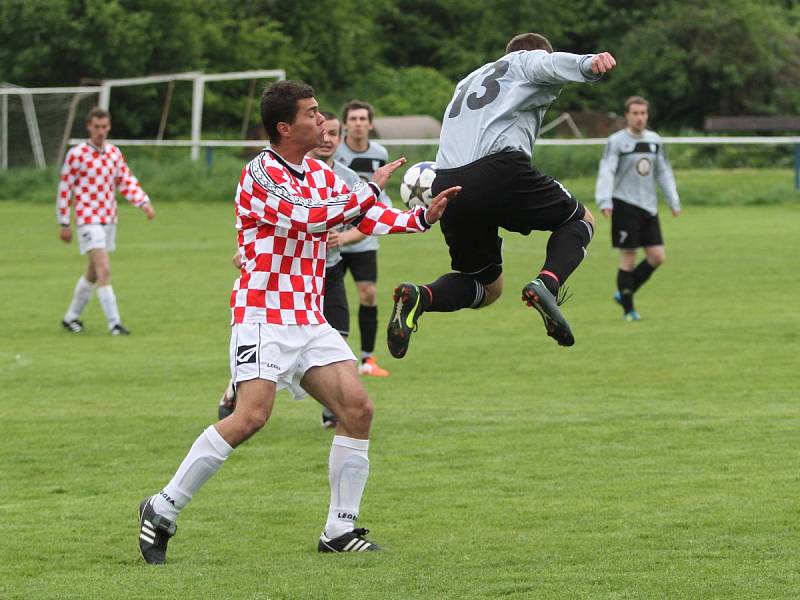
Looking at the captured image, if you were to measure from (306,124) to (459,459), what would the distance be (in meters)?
3.15

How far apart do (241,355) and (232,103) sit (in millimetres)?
38205

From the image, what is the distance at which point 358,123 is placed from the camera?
11047mm

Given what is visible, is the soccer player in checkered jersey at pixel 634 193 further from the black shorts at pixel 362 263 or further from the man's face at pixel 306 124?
the man's face at pixel 306 124

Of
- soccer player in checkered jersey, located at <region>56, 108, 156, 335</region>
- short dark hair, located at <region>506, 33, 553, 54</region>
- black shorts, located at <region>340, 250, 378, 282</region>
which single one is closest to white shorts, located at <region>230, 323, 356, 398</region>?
short dark hair, located at <region>506, 33, 553, 54</region>

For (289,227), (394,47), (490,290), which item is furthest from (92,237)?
(394,47)

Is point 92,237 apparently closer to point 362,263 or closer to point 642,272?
point 362,263

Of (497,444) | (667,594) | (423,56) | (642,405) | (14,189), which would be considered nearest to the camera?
(667,594)

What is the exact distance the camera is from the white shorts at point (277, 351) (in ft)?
21.2

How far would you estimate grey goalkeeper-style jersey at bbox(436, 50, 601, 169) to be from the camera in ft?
22.7

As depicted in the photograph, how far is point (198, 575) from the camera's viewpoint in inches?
246

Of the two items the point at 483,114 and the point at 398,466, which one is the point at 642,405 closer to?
the point at 398,466

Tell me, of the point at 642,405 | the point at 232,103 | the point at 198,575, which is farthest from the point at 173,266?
the point at 232,103

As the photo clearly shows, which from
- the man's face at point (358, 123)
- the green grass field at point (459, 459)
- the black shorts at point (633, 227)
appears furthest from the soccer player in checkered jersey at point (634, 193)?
the man's face at point (358, 123)

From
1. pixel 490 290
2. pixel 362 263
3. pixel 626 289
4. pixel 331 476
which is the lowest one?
pixel 626 289
